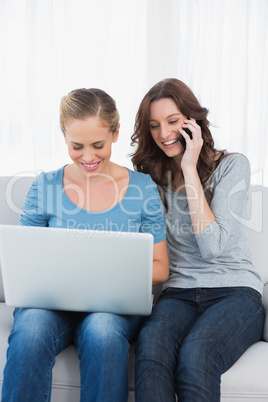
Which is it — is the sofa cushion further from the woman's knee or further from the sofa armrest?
the sofa armrest

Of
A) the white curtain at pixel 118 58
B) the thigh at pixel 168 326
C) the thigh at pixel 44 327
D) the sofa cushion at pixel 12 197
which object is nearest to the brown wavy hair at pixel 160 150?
the thigh at pixel 168 326

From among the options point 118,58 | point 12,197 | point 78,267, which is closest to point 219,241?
point 78,267

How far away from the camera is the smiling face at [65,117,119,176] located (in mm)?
1657

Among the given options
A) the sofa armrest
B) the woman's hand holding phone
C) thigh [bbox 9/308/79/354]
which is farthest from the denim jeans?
the woman's hand holding phone

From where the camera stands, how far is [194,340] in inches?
57.1

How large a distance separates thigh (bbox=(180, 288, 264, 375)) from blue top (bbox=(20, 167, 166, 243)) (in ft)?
1.04

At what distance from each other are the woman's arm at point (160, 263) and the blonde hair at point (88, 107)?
437mm

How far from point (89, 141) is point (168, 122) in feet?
1.13

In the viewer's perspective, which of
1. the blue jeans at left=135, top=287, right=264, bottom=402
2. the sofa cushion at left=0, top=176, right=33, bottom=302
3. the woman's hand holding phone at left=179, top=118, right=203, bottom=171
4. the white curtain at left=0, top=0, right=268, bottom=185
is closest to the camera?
the blue jeans at left=135, top=287, right=264, bottom=402

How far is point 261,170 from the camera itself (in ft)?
9.91

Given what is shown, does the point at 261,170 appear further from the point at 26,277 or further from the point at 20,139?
the point at 26,277

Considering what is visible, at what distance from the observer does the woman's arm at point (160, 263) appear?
1692mm

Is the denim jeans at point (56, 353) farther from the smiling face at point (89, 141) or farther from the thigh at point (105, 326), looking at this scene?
the smiling face at point (89, 141)

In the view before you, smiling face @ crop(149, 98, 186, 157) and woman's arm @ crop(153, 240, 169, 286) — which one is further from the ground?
smiling face @ crop(149, 98, 186, 157)
